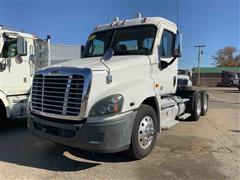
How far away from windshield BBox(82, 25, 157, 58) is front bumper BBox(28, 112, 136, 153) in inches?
68.9

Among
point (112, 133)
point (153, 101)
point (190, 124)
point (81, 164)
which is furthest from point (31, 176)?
point (190, 124)

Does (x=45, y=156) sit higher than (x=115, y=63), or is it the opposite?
(x=115, y=63)

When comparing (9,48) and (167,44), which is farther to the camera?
(9,48)

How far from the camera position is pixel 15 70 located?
757 centimetres

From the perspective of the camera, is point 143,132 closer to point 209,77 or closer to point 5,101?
point 5,101

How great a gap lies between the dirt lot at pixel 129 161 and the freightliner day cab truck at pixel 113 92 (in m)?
0.43

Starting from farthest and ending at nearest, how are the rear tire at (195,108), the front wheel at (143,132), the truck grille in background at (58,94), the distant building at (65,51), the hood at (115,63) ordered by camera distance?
the distant building at (65,51)
the rear tire at (195,108)
the front wheel at (143,132)
the hood at (115,63)
the truck grille in background at (58,94)

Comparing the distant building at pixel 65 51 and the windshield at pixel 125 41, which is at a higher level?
the distant building at pixel 65 51

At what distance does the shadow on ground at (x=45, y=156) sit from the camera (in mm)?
4965

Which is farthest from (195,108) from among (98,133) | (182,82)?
(98,133)

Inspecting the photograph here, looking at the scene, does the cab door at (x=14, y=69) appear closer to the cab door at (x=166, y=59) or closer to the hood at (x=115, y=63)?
the hood at (x=115, y=63)

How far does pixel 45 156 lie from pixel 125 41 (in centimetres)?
295

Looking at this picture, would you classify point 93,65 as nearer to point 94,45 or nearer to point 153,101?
point 153,101

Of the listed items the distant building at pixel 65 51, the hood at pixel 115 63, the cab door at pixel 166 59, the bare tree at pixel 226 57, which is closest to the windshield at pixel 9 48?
the hood at pixel 115 63
